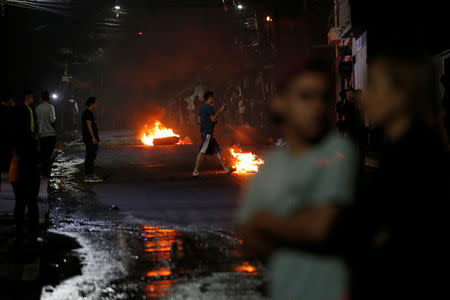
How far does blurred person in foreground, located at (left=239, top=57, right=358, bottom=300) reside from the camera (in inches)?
76.9

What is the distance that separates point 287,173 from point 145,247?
5632mm

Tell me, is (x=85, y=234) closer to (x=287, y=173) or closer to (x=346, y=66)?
(x=287, y=173)

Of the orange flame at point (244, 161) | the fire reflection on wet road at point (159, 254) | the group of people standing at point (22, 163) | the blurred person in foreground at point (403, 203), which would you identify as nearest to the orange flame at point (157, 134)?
the orange flame at point (244, 161)

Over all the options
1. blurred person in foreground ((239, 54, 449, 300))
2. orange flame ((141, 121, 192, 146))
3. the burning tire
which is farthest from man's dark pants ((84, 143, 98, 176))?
orange flame ((141, 121, 192, 146))

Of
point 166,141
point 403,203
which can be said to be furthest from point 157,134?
point 403,203

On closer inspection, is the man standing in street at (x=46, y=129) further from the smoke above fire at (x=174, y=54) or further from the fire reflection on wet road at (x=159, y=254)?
the smoke above fire at (x=174, y=54)

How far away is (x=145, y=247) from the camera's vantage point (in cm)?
742

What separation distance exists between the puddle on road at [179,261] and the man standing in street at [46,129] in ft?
26.7

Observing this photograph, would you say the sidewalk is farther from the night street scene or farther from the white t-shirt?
the white t-shirt

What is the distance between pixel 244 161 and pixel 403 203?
16720 millimetres

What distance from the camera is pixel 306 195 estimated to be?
197 centimetres

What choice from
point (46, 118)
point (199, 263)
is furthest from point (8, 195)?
point (199, 263)

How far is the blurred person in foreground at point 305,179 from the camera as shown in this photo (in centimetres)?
195

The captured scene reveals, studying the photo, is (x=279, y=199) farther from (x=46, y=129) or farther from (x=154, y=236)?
(x=46, y=129)
